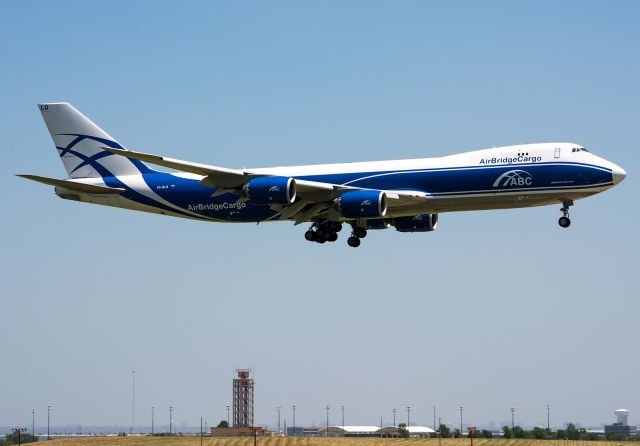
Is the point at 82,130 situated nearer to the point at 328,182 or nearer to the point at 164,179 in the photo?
the point at 164,179

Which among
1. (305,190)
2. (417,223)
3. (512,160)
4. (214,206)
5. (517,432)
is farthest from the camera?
(517,432)

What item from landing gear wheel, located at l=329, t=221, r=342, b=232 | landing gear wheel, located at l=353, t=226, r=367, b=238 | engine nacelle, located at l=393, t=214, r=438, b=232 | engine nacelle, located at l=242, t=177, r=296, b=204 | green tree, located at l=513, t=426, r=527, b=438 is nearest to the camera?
engine nacelle, located at l=242, t=177, r=296, b=204

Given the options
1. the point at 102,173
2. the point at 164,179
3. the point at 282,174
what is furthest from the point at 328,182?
the point at 102,173

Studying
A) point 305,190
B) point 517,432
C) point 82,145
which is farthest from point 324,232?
point 517,432

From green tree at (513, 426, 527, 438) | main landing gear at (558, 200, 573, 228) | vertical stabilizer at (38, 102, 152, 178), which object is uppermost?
vertical stabilizer at (38, 102, 152, 178)

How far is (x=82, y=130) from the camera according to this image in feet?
262

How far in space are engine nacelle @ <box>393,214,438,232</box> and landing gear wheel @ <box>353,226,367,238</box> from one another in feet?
8.98

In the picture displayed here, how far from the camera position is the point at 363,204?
217ft

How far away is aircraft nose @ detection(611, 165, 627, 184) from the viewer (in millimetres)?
63781

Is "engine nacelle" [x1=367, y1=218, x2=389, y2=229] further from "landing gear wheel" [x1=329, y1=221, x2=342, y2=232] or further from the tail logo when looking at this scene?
the tail logo

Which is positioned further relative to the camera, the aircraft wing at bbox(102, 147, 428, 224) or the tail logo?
the aircraft wing at bbox(102, 147, 428, 224)

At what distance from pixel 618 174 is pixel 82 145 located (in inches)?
1634

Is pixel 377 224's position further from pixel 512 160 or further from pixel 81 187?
pixel 81 187

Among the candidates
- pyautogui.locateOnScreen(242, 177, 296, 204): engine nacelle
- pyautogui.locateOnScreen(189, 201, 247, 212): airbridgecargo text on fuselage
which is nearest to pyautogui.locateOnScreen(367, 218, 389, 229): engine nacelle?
pyautogui.locateOnScreen(189, 201, 247, 212): airbridgecargo text on fuselage
